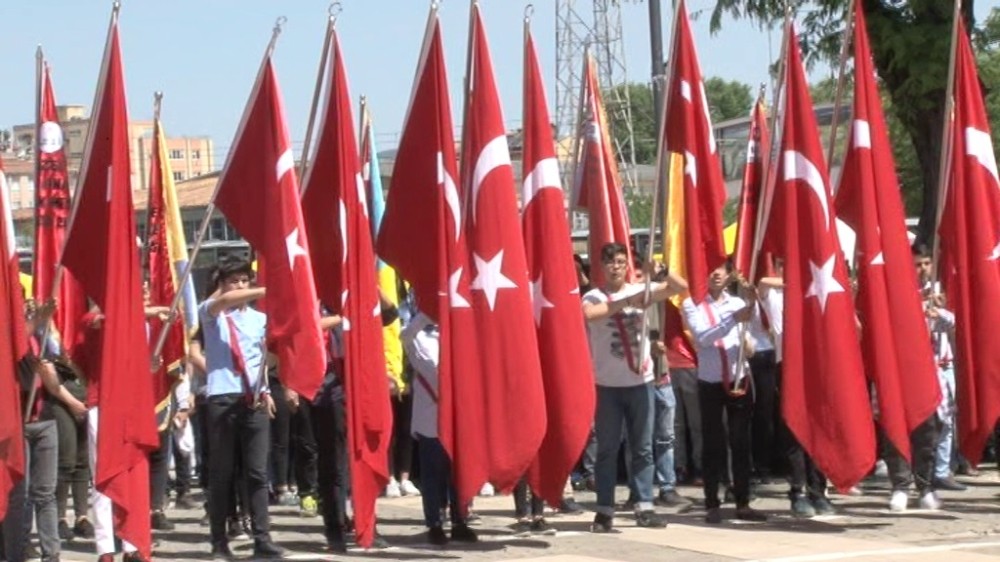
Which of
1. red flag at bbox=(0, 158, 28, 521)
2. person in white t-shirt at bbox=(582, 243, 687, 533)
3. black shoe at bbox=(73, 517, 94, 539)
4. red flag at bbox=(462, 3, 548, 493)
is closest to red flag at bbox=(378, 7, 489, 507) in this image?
red flag at bbox=(462, 3, 548, 493)

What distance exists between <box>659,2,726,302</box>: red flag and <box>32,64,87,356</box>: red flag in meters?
3.96

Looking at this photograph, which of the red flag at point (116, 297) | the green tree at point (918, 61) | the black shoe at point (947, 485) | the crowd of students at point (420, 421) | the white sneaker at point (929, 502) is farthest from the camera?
the green tree at point (918, 61)

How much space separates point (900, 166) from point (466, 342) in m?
39.0

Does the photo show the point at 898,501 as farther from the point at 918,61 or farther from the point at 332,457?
the point at 918,61

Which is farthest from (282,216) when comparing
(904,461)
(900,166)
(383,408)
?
(900,166)

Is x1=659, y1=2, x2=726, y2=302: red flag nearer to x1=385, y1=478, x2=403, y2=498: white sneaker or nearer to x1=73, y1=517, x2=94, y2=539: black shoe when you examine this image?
x1=385, y1=478, x2=403, y2=498: white sneaker

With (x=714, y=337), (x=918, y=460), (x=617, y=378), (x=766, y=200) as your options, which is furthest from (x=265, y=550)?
(x=918, y=460)

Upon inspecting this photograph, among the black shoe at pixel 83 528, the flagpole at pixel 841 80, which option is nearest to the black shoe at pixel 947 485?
the flagpole at pixel 841 80

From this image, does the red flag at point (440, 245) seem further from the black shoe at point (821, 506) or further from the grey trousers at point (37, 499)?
the black shoe at point (821, 506)

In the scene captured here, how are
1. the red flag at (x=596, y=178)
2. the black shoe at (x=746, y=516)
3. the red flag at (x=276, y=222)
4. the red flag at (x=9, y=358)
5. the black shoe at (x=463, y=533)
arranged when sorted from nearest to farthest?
the red flag at (x=9, y=358)
the red flag at (x=276, y=222)
the black shoe at (x=463, y=533)
the black shoe at (x=746, y=516)
the red flag at (x=596, y=178)

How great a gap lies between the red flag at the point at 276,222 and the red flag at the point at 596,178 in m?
3.48

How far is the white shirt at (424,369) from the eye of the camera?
12.8 metres

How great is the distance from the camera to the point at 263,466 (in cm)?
1217

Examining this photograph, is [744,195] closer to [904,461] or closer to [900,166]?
[904,461]
